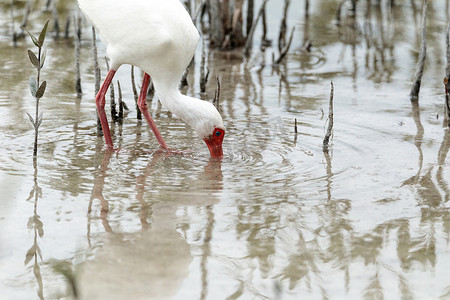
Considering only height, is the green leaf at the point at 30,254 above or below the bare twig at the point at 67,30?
below

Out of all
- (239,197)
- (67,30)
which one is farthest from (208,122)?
(67,30)

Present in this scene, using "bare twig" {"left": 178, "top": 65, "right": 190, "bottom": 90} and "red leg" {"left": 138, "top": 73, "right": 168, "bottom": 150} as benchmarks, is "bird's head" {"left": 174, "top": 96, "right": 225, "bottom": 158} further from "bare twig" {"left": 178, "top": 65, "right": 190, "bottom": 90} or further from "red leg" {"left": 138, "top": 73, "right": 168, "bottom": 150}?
"bare twig" {"left": 178, "top": 65, "right": 190, "bottom": 90}

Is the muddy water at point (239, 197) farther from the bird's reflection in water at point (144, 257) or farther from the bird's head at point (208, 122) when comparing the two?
the bird's head at point (208, 122)

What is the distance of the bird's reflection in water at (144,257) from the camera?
3844 mm

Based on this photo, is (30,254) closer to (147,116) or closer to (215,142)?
(215,142)

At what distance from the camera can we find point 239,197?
5180mm

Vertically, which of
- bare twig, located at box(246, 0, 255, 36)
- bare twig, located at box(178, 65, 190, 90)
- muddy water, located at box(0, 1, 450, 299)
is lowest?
muddy water, located at box(0, 1, 450, 299)

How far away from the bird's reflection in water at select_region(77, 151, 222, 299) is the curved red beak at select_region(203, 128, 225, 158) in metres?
0.95

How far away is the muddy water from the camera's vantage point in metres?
4.00

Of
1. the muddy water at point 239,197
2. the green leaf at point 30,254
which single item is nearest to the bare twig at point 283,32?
the muddy water at point 239,197

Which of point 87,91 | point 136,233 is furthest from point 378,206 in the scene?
point 87,91

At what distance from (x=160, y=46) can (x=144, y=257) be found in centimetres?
225

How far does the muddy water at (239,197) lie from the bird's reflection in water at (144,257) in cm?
1

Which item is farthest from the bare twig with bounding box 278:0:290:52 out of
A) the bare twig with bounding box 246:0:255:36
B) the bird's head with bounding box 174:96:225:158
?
the bird's head with bounding box 174:96:225:158
